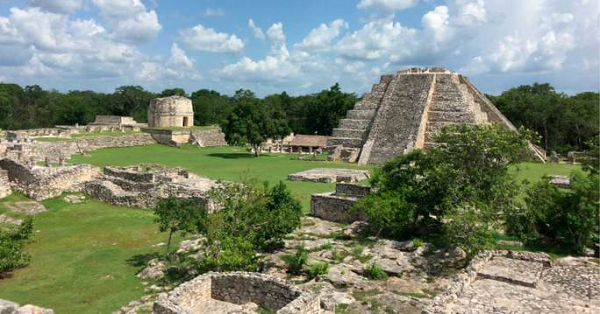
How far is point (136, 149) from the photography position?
4388 centimetres

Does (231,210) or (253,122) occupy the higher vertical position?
(253,122)

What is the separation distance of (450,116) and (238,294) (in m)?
31.5

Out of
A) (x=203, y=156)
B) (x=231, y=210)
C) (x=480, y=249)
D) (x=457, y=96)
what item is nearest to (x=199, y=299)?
(x=231, y=210)

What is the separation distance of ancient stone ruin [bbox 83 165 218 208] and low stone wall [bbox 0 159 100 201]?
72 centimetres

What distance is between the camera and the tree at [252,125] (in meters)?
40.2

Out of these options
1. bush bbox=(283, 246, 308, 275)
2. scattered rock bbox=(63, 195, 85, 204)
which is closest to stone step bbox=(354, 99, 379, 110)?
scattered rock bbox=(63, 195, 85, 204)

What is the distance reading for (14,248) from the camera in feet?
45.2

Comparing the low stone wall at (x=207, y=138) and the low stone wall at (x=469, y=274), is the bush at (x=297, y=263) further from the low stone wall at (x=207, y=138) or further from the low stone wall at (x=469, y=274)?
the low stone wall at (x=207, y=138)

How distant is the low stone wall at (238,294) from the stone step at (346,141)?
29483 millimetres

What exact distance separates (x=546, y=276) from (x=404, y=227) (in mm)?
5197

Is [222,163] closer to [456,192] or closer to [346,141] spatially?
[346,141]

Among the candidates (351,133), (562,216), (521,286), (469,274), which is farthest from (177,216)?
(351,133)

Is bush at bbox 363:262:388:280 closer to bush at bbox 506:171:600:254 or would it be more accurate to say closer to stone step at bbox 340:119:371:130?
bush at bbox 506:171:600:254

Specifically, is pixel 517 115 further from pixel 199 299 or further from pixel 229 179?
pixel 199 299
